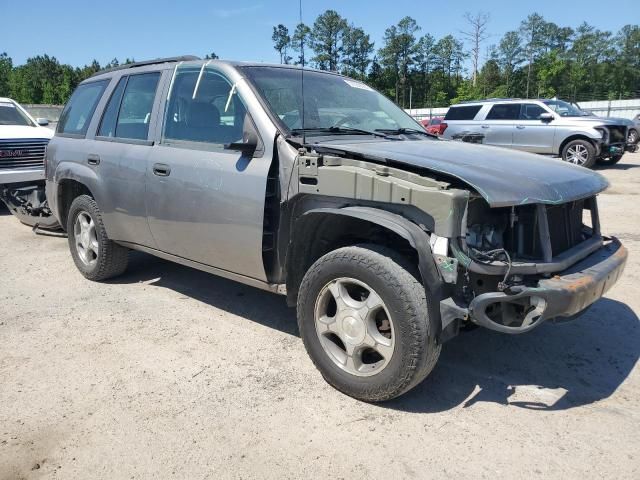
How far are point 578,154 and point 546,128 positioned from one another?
1045 mm

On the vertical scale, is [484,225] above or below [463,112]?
below

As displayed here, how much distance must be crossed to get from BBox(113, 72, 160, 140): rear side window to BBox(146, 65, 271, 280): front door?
28 cm

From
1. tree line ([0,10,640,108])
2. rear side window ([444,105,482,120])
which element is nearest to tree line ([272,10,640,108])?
tree line ([0,10,640,108])

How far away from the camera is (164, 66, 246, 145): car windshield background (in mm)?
3742

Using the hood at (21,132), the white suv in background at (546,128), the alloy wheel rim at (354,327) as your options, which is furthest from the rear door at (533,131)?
the alloy wheel rim at (354,327)

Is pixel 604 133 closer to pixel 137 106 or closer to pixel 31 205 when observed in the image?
pixel 137 106

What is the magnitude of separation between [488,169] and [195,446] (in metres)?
2.14

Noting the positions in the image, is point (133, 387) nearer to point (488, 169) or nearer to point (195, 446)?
point (195, 446)

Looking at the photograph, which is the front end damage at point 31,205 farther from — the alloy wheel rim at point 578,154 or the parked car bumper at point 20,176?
the alloy wheel rim at point 578,154

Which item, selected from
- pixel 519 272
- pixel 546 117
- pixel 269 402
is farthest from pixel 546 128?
pixel 269 402

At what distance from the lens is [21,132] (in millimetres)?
9617

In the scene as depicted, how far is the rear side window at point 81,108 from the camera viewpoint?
16.8 feet

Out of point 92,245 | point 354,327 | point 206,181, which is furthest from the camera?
point 92,245

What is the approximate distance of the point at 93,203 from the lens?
196 inches
